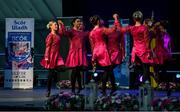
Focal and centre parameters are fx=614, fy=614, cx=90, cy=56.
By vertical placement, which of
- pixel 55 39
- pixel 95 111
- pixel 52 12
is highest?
pixel 52 12

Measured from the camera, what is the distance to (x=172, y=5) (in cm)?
2298

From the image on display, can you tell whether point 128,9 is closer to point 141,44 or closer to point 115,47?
point 115,47

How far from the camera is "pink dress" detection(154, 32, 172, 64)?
16.0 meters

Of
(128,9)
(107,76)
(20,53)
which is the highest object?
(128,9)

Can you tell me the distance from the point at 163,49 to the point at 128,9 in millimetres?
7688

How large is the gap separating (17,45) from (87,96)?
7258mm

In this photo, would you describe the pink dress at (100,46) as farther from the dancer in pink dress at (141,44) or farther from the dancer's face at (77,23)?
the dancer's face at (77,23)

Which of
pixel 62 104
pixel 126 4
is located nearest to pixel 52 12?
pixel 126 4

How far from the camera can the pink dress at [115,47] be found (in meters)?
15.1

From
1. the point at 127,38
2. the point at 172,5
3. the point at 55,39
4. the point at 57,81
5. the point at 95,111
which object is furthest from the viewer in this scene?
the point at 172,5

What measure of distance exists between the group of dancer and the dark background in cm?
636

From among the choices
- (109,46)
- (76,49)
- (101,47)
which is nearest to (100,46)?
(101,47)

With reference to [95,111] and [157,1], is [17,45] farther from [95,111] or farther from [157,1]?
[95,111]

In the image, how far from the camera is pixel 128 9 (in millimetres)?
23781
